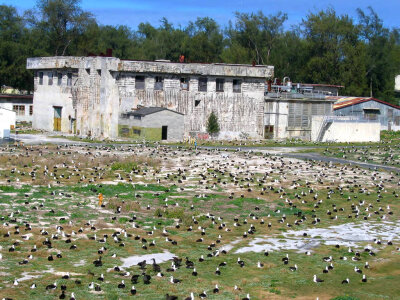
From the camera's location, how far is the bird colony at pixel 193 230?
1976 cm

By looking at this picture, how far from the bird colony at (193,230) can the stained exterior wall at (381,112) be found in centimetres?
2966

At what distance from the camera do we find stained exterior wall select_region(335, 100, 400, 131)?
75312 millimetres

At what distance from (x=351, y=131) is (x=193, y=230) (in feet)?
152

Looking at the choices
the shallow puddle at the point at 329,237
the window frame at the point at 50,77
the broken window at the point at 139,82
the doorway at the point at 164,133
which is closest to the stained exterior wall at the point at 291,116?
the doorway at the point at 164,133

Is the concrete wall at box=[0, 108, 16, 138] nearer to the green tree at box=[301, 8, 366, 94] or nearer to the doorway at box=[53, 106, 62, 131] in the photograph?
Answer: the doorway at box=[53, 106, 62, 131]

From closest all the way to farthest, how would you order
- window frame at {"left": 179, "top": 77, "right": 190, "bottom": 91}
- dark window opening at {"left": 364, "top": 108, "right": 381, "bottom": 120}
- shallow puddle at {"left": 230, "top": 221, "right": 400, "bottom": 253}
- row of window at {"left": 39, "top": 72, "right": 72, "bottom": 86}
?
shallow puddle at {"left": 230, "top": 221, "right": 400, "bottom": 253} < window frame at {"left": 179, "top": 77, "right": 190, "bottom": 91} < row of window at {"left": 39, "top": 72, "right": 72, "bottom": 86} < dark window opening at {"left": 364, "top": 108, "right": 381, "bottom": 120}

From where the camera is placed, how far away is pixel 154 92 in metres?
67.9

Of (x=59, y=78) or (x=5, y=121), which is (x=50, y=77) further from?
(x=5, y=121)

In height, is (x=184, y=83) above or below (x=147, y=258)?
above

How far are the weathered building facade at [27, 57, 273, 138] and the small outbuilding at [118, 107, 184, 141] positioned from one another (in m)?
→ 1.39

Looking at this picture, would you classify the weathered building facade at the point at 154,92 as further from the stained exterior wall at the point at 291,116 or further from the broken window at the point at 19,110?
the broken window at the point at 19,110

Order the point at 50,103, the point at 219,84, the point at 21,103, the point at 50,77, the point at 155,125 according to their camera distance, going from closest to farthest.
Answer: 1. the point at 155,125
2. the point at 219,84
3. the point at 50,103
4. the point at 50,77
5. the point at 21,103

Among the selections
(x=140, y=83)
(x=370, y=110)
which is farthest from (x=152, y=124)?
(x=370, y=110)

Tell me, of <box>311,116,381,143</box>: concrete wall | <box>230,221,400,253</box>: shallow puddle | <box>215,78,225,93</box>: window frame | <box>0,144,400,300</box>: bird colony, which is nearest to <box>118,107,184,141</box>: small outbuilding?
<box>215,78,225,93</box>: window frame
